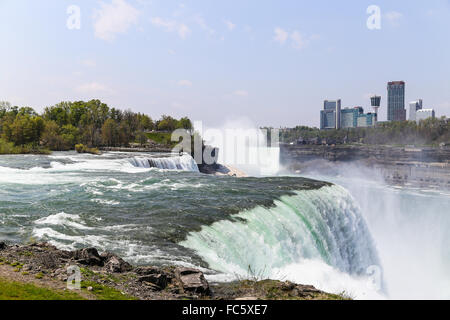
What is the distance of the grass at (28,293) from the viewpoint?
5.36m

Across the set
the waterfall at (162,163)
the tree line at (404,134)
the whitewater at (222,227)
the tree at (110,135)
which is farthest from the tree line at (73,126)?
the tree line at (404,134)

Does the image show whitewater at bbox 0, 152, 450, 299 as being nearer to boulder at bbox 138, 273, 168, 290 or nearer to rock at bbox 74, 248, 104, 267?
rock at bbox 74, 248, 104, 267

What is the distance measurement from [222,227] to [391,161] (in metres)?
68.0

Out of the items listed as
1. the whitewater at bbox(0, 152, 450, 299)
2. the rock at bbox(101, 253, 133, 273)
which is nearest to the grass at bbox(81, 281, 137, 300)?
the rock at bbox(101, 253, 133, 273)

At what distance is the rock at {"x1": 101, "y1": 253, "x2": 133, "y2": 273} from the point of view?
7395 millimetres

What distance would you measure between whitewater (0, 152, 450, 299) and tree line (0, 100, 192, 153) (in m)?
31.0

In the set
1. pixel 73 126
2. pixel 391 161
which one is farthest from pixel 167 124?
pixel 391 161

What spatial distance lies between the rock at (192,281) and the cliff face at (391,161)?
Answer: 57844 mm

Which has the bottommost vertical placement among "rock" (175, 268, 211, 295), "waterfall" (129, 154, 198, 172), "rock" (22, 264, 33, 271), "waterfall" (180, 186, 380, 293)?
"waterfall" (180, 186, 380, 293)

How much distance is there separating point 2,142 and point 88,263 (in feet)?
169

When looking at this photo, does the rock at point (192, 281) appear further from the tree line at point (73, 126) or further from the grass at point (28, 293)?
the tree line at point (73, 126)
